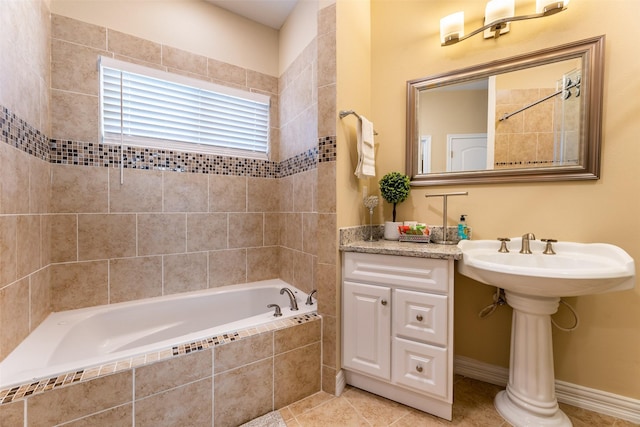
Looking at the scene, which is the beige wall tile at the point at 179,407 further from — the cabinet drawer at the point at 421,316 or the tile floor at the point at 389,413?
the cabinet drawer at the point at 421,316

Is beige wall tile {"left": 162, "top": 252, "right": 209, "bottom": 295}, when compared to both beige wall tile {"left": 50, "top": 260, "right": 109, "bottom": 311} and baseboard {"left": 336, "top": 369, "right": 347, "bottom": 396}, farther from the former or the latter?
baseboard {"left": 336, "top": 369, "right": 347, "bottom": 396}

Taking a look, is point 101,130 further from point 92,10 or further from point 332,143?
point 332,143

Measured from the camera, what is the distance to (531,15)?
137cm

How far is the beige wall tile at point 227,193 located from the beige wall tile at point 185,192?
5 cm

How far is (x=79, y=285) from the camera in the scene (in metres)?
1.67

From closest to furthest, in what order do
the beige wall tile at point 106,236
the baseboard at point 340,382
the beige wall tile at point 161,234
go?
the baseboard at point 340,382, the beige wall tile at point 106,236, the beige wall tile at point 161,234

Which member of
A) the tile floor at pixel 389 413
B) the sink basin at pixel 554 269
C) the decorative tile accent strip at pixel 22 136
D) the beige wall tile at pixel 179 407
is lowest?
the tile floor at pixel 389 413

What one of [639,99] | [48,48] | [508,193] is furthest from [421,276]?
[48,48]

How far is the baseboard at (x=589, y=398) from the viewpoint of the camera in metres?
1.31

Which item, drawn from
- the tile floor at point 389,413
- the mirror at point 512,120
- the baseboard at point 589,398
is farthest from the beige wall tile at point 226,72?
the baseboard at point 589,398

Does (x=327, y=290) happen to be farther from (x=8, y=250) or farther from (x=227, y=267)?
(x=8, y=250)

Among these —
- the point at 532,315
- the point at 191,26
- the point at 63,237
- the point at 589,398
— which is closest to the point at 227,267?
the point at 63,237

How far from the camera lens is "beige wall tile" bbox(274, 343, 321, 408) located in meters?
1.43

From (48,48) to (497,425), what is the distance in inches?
128
